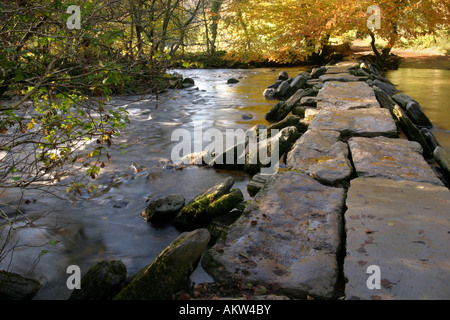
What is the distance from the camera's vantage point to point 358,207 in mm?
2832

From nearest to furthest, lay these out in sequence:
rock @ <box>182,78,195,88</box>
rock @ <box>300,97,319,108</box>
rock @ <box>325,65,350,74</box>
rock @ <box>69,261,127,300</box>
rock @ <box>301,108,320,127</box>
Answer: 1. rock @ <box>69,261,127,300</box>
2. rock @ <box>301,108,320,127</box>
3. rock @ <box>300,97,319,108</box>
4. rock @ <box>325,65,350,74</box>
5. rock @ <box>182,78,195,88</box>

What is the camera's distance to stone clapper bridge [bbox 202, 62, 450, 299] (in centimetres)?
212

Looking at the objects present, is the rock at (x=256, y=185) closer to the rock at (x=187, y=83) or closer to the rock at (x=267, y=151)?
the rock at (x=267, y=151)

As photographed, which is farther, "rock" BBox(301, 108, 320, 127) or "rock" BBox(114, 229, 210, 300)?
"rock" BBox(301, 108, 320, 127)

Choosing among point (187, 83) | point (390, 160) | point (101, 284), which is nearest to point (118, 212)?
point (101, 284)

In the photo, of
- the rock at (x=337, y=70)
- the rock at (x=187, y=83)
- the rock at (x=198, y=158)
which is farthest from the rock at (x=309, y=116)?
the rock at (x=187, y=83)

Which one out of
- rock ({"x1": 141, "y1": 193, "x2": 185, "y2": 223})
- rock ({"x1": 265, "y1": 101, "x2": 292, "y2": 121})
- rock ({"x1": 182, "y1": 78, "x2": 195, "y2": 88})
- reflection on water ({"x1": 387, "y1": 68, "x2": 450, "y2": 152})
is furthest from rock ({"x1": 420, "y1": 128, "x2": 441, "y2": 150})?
rock ({"x1": 182, "y1": 78, "x2": 195, "y2": 88})

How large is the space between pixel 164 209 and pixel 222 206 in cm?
63

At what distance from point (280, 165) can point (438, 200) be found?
221cm

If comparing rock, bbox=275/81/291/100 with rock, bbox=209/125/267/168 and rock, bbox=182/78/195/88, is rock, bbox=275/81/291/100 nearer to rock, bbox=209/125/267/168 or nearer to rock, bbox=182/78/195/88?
rock, bbox=182/78/195/88

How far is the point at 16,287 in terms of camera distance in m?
2.57

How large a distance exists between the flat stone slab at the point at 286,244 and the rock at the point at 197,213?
20.8 inches

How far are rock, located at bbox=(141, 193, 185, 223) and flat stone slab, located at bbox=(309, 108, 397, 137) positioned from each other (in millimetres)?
2196

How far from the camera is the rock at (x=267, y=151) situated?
15.2ft
